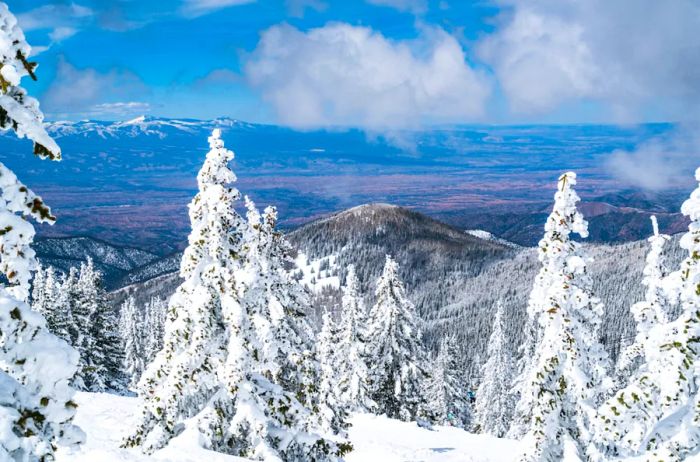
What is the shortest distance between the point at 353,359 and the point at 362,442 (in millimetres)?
10562

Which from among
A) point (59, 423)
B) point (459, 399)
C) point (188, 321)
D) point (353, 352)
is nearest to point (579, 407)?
point (188, 321)

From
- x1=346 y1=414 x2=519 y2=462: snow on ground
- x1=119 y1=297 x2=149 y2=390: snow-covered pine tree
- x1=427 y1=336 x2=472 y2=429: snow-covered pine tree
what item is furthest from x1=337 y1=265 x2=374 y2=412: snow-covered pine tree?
x1=119 y1=297 x2=149 y2=390: snow-covered pine tree

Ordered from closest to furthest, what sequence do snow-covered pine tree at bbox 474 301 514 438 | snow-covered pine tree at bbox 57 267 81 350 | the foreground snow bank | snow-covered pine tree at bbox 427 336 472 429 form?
the foreground snow bank < snow-covered pine tree at bbox 57 267 81 350 < snow-covered pine tree at bbox 427 336 472 429 < snow-covered pine tree at bbox 474 301 514 438

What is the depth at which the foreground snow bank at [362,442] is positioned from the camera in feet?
37.9

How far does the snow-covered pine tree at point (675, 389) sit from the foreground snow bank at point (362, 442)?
5931mm

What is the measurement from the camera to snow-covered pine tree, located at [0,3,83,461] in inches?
172

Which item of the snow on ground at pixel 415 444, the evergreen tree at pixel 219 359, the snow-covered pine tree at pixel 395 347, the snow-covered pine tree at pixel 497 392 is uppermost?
the evergreen tree at pixel 219 359

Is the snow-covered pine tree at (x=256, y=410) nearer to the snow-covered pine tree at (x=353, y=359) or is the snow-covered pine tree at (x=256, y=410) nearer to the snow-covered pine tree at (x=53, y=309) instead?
the snow-covered pine tree at (x=353, y=359)

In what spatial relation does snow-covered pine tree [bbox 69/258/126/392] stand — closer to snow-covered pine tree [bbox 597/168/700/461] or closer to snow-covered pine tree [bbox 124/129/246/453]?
snow-covered pine tree [bbox 124/129/246/453]

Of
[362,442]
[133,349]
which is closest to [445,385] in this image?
[362,442]

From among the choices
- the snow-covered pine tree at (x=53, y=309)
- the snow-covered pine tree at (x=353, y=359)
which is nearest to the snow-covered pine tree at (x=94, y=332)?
the snow-covered pine tree at (x=53, y=309)

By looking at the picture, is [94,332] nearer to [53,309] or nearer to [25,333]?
[53,309]

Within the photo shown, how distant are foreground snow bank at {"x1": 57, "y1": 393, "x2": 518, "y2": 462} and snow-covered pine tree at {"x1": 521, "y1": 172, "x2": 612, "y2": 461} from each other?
1.69 meters

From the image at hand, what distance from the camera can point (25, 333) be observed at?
4578 millimetres
